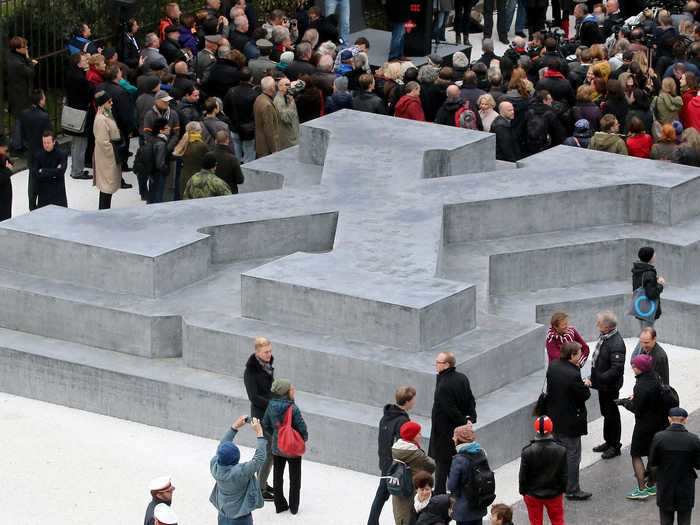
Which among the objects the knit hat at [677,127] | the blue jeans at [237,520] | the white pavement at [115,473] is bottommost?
the white pavement at [115,473]

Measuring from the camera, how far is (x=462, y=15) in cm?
2795

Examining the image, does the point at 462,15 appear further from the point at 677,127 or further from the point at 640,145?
the point at 640,145

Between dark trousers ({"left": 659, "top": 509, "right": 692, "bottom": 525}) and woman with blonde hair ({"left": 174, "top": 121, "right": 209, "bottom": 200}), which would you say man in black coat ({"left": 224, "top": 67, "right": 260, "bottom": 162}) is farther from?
dark trousers ({"left": 659, "top": 509, "right": 692, "bottom": 525})

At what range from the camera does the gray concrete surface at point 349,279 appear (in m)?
14.8

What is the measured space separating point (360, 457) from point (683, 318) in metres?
4.11

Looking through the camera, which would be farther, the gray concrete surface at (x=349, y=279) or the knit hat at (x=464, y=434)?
the gray concrete surface at (x=349, y=279)

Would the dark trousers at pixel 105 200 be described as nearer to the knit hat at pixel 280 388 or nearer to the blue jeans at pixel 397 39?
the knit hat at pixel 280 388

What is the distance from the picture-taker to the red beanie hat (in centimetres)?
1253

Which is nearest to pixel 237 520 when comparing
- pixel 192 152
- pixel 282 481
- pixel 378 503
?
pixel 378 503

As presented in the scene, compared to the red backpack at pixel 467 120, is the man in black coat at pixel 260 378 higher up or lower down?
lower down

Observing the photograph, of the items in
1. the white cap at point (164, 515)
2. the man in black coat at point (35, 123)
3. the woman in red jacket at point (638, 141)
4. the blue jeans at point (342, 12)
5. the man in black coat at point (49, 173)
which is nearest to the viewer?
the white cap at point (164, 515)

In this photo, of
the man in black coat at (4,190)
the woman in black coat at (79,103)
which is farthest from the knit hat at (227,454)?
the woman in black coat at (79,103)

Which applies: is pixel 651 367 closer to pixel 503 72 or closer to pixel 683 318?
pixel 683 318

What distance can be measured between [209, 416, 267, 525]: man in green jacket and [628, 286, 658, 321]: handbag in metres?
4.60
